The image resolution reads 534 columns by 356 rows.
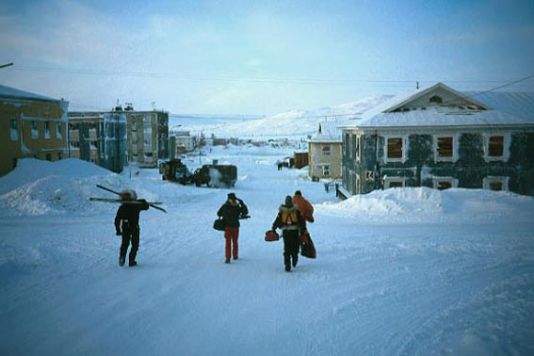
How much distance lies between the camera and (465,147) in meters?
23.6

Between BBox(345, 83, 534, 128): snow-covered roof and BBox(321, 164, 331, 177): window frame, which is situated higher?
BBox(345, 83, 534, 128): snow-covered roof

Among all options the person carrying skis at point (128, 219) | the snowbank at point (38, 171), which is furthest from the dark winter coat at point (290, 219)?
the snowbank at point (38, 171)

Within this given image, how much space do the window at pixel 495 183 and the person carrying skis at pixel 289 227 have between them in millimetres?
19865

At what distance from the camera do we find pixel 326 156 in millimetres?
45969

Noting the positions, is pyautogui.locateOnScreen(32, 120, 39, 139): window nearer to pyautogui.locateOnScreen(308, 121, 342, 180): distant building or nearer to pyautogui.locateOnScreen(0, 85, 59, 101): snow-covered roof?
pyautogui.locateOnScreen(0, 85, 59, 101): snow-covered roof

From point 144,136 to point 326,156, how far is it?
31498mm

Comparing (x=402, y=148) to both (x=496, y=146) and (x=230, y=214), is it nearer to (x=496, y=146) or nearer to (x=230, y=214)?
(x=496, y=146)

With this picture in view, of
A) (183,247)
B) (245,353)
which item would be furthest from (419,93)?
(245,353)

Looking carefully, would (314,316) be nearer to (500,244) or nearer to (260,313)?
(260,313)

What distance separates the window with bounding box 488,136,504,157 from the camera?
23.4 m

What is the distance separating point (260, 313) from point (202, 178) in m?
31.1

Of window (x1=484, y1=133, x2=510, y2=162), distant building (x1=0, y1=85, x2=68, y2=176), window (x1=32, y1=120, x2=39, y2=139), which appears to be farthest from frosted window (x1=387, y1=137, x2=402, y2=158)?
window (x1=32, y1=120, x2=39, y2=139)

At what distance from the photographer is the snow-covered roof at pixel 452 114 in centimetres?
2320

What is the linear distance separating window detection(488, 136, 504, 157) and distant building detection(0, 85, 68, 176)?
31.2 meters
